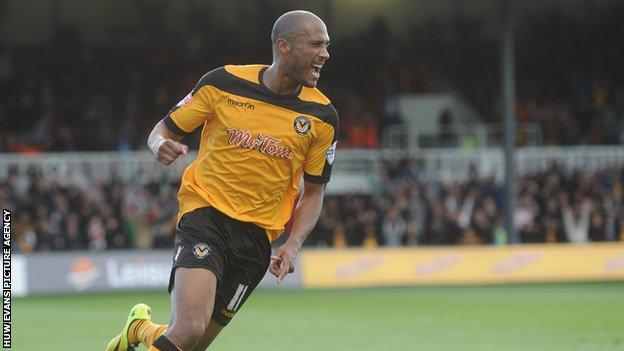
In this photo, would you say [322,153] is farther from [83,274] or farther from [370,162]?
[370,162]

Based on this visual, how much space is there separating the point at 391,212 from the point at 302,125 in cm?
1693

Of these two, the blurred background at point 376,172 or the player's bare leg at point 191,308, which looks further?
the blurred background at point 376,172

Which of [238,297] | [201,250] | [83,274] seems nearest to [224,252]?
[201,250]

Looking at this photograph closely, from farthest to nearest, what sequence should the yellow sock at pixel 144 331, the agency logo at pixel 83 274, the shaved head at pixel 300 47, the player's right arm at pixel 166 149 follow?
1. the agency logo at pixel 83 274
2. the yellow sock at pixel 144 331
3. the shaved head at pixel 300 47
4. the player's right arm at pixel 166 149

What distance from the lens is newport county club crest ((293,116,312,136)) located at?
7391 mm

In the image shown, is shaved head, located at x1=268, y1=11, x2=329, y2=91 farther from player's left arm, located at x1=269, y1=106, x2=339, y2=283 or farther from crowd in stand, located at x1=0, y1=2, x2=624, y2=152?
crowd in stand, located at x1=0, y1=2, x2=624, y2=152

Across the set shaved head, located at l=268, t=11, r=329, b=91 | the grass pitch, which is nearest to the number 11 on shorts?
shaved head, located at l=268, t=11, r=329, b=91

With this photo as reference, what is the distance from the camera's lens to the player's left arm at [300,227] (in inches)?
290

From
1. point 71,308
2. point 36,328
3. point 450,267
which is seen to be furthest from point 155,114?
point 36,328

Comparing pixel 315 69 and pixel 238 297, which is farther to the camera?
pixel 238 297

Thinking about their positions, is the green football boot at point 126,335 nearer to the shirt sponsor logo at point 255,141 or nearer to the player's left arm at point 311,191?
the player's left arm at point 311,191

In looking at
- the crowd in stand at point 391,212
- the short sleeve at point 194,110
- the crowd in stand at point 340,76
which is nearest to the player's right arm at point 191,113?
the short sleeve at point 194,110

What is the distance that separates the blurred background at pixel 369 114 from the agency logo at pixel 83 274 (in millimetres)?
2054

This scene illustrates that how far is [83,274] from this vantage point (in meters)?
19.9
